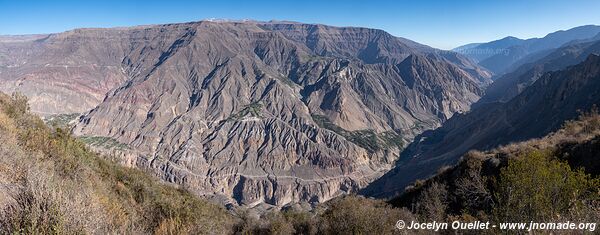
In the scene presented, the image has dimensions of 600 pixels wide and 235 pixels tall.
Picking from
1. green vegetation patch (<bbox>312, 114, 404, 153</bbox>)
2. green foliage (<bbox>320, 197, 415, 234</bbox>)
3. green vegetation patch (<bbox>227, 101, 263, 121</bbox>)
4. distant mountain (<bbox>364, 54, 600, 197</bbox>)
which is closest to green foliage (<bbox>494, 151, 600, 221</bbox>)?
green foliage (<bbox>320, 197, 415, 234</bbox>)

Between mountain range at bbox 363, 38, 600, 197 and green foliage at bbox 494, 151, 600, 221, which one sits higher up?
green foliage at bbox 494, 151, 600, 221

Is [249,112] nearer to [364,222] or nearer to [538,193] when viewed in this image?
[364,222]

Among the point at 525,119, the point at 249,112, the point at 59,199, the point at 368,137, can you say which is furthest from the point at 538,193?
the point at 249,112

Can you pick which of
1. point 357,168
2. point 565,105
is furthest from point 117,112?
point 565,105

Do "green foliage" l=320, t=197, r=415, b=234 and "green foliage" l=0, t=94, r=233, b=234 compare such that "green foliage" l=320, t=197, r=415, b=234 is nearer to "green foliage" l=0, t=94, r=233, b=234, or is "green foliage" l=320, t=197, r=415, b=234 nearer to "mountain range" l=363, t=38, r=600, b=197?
"green foliage" l=0, t=94, r=233, b=234

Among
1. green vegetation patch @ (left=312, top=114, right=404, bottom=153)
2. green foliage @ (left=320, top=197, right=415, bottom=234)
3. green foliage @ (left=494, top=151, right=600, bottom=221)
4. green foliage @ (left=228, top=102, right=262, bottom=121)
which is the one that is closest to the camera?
green foliage @ (left=494, top=151, right=600, bottom=221)

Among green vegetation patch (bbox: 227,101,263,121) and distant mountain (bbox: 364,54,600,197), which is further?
green vegetation patch (bbox: 227,101,263,121)
